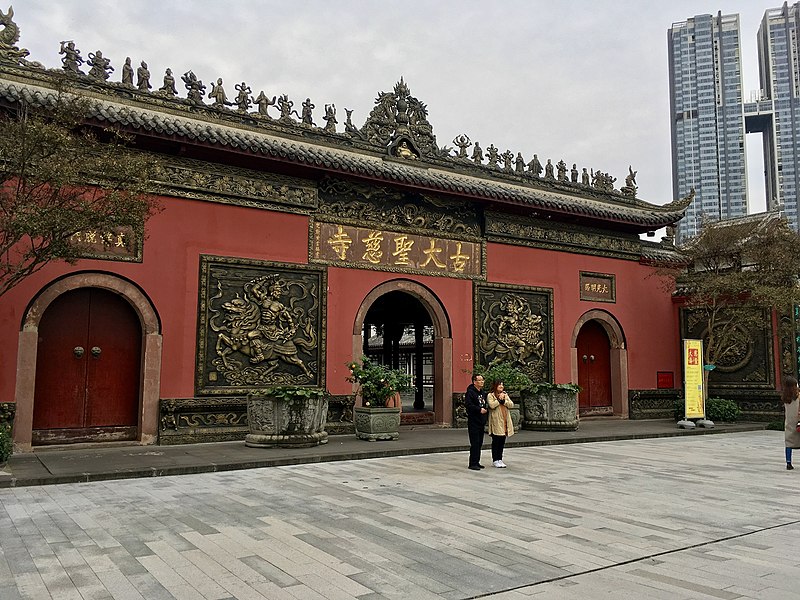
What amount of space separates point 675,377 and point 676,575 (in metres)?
13.4

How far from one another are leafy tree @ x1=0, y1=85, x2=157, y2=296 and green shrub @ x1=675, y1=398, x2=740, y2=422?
12.0 metres

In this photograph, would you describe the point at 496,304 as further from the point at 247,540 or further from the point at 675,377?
the point at 247,540

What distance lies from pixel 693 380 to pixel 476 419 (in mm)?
7404

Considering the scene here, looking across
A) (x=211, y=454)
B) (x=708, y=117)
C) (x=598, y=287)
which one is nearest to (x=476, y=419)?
(x=211, y=454)

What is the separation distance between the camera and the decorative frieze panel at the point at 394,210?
11578mm

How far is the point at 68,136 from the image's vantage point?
6.96 m

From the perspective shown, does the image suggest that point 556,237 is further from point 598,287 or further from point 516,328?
point 516,328

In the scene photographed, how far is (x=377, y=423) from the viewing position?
10273 mm

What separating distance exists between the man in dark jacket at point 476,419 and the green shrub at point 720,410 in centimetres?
812

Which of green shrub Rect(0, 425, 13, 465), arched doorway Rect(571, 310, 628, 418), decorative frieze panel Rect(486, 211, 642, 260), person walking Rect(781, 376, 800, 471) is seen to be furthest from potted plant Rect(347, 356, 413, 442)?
arched doorway Rect(571, 310, 628, 418)

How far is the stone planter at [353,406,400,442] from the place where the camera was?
1026 centimetres

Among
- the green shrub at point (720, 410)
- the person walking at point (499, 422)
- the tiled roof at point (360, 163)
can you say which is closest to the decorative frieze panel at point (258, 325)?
the tiled roof at point (360, 163)

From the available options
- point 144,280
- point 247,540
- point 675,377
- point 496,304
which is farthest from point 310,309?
point 675,377

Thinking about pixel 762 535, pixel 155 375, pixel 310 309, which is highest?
pixel 310 309
